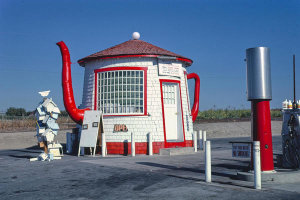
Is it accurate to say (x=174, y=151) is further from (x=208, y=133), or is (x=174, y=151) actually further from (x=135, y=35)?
(x=208, y=133)

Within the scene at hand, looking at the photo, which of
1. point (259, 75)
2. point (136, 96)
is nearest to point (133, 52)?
point (136, 96)

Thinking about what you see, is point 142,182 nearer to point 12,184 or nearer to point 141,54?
point 12,184

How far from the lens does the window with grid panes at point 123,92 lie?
54.9ft

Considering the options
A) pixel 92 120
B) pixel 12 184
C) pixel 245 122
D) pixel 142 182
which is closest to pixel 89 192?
pixel 142 182

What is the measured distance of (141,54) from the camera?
16.7 m

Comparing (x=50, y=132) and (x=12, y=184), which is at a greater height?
(x=50, y=132)

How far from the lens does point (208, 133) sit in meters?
33.2

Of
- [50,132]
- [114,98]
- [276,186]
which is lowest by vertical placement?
[276,186]

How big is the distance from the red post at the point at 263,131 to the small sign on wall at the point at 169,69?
7806 mm

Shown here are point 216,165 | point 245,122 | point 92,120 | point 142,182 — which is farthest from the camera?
point 245,122

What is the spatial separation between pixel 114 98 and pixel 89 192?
9.36 meters

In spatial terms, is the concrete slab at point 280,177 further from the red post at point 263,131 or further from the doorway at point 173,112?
the doorway at point 173,112

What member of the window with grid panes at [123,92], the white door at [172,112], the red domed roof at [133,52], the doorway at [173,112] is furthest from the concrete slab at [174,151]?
the red domed roof at [133,52]

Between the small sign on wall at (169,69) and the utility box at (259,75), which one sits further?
the small sign on wall at (169,69)
